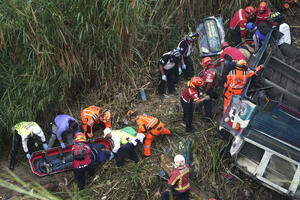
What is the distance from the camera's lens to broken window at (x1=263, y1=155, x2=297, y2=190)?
526cm

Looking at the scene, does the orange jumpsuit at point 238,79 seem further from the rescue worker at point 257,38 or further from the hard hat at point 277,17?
the hard hat at point 277,17

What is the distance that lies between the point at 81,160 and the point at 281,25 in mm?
5890

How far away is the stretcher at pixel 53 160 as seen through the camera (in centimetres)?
676

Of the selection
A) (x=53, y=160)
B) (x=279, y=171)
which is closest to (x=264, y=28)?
(x=279, y=171)

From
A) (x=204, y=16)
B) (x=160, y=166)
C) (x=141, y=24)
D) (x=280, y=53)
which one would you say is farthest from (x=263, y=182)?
(x=204, y=16)

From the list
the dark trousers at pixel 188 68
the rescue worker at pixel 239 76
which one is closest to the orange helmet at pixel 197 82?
the rescue worker at pixel 239 76

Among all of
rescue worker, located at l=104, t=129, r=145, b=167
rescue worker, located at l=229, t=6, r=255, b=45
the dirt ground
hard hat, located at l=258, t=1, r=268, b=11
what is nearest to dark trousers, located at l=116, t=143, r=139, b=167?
rescue worker, located at l=104, t=129, r=145, b=167

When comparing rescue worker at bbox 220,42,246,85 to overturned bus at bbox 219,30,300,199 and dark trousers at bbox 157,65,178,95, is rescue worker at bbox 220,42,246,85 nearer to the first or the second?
overturned bus at bbox 219,30,300,199

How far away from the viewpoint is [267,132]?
206 inches

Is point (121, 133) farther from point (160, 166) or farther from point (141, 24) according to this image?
point (141, 24)

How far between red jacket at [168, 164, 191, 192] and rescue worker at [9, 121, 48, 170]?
315 centimetres

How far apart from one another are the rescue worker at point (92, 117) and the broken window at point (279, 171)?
341cm

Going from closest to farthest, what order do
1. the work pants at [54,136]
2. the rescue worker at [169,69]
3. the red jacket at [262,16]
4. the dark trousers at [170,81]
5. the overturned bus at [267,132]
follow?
the overturned bus at [267,132] → the work pants at [54,136] → the rescue worker at [169,69] → the dark trousers at [170,81] → the red jacket at [262,16]

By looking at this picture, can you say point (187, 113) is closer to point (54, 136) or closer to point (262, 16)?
point (54, 136)
